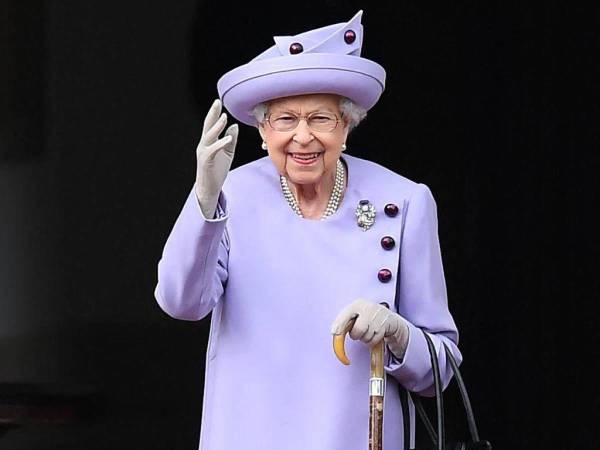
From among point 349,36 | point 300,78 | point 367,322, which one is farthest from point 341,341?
point 349,36

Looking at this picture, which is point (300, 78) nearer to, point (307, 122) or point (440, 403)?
point (307, 122)

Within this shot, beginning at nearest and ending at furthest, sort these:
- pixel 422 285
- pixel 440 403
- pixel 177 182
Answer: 1. pixel 440 403
2. pixel 422 285
3. pixel 177 182

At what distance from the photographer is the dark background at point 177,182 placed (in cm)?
584

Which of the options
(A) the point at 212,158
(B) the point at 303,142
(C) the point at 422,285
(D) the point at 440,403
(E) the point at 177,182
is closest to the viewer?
(A) the point at 212,158

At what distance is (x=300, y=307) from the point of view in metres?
3.72

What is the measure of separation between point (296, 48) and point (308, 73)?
82 mm

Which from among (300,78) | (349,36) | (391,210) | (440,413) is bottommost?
(440,413)

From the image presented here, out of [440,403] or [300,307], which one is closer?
[440,403]

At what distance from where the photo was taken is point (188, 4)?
6020 millimetres

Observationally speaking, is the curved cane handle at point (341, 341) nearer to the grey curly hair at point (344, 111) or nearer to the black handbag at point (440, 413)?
the black handbag at point (440, 413)

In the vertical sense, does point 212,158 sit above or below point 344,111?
below

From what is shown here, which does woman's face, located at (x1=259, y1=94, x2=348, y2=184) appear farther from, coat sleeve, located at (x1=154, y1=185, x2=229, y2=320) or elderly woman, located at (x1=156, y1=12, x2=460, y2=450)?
coat sleeve, located at (x1=154, y1=185, x2=229, y2=320)

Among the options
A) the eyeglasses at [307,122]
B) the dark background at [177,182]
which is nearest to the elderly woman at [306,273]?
the eyeglasses at [307,122]

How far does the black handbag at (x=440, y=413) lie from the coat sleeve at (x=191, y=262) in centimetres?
47
